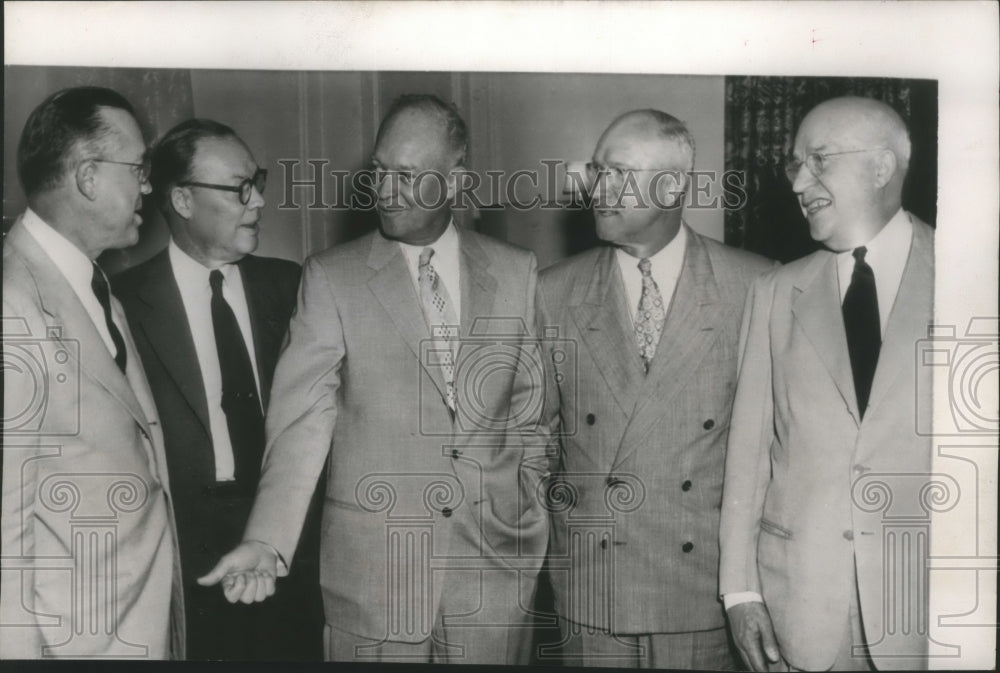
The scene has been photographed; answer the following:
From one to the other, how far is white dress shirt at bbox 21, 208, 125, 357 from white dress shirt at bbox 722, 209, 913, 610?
171cm

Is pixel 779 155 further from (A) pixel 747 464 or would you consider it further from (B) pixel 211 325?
(B) pixel 211 325

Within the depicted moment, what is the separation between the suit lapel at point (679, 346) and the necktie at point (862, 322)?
30 cm

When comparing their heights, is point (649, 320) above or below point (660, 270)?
below

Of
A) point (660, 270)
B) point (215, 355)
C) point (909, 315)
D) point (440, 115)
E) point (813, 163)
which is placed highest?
point (440, 115)

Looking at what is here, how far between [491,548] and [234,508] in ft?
2.16

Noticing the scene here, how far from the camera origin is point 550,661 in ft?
8.89

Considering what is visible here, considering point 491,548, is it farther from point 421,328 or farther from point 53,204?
point 53,204

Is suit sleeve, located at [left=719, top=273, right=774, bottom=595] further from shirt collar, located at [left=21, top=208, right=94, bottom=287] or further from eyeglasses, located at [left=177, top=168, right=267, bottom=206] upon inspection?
shirt collar, located at [left=21, top=208, right=94, bottom=287]

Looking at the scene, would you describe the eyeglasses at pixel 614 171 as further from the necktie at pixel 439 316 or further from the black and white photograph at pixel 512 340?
the necktie at pixel 439 316

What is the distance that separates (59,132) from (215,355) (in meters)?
0.71

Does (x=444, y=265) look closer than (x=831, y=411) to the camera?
No

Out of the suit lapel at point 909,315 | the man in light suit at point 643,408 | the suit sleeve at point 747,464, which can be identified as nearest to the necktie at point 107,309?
the man in light suit at point 643,408

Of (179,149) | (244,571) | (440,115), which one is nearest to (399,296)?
(440,115)

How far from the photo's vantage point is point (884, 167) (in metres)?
2.67
